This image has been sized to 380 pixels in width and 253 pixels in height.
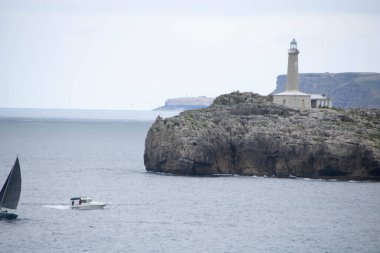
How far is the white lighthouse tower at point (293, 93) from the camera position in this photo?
Answer: 14388 cm

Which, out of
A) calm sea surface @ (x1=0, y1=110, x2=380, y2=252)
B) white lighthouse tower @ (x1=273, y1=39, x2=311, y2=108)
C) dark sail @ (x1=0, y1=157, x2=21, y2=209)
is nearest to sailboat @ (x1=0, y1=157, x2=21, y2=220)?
dark sail @ (x1=0, y1=157, x2=21, y2=209)

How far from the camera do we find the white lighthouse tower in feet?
472

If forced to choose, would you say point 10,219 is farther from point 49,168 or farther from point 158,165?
point 49,168

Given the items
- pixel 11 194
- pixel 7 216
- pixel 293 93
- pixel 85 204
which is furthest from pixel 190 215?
pixel 293 93

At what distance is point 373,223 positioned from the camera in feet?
315

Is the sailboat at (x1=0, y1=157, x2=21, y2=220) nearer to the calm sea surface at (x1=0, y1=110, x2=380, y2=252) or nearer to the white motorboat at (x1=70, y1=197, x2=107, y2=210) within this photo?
the calm sea surface at (x1=0, y1=110, x2=380, y2=252)

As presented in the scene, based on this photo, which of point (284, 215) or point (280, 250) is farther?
point (284, 215)

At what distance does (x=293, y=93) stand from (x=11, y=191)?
62479 millimetres

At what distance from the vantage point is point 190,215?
98.3m

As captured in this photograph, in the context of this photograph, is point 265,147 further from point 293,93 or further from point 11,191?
point 11,191

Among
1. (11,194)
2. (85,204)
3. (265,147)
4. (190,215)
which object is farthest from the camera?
(265,147)

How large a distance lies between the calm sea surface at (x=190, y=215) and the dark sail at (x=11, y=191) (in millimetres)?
2168

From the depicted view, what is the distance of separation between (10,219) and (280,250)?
26.8m

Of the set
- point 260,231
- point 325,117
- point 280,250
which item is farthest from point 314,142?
point 280,250
